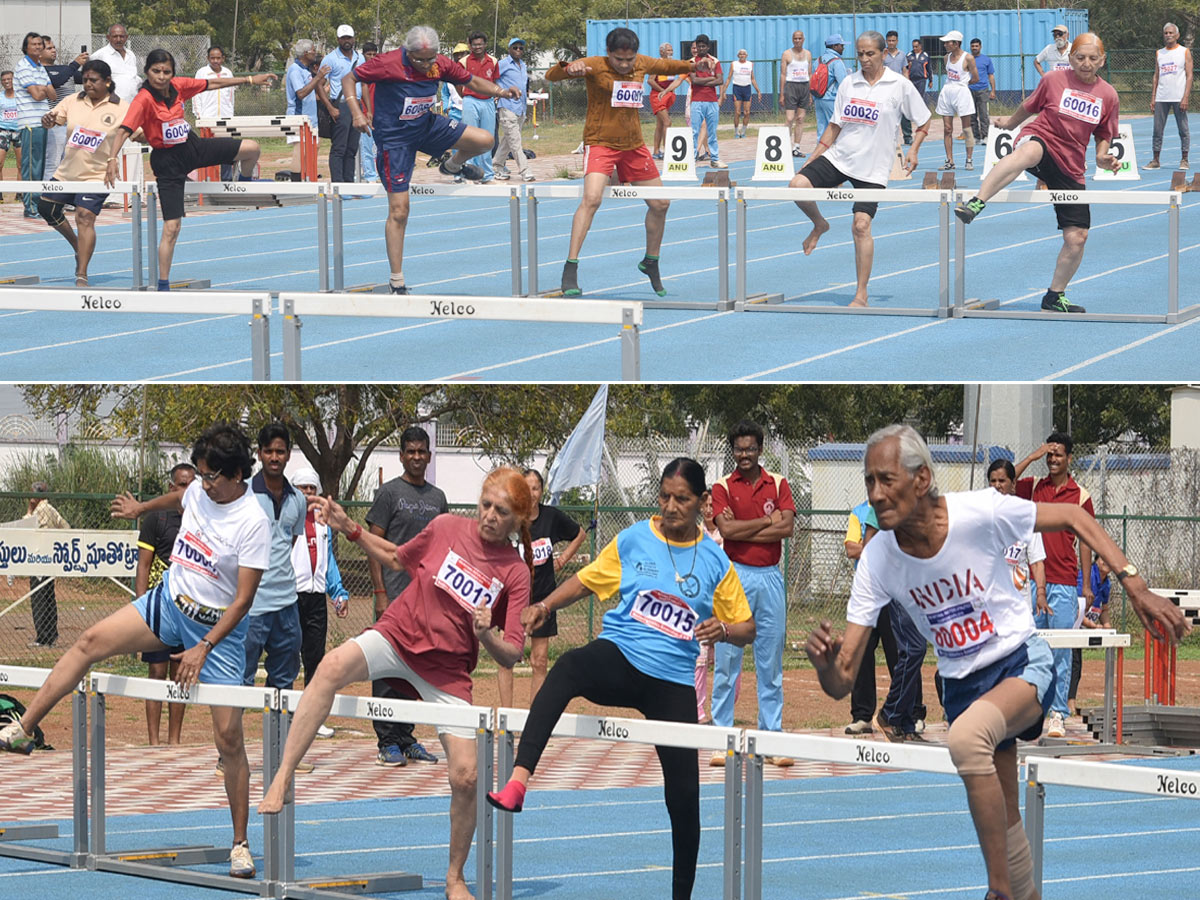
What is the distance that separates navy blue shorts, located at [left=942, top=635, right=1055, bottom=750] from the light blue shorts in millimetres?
3072

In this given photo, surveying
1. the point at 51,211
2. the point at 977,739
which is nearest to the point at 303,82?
the point at 51,211

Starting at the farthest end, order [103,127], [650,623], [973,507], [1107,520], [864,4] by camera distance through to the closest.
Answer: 1. [864,4]
2. [1107,520]
3. [103,127]
4. [650,623]
5. [973,507]

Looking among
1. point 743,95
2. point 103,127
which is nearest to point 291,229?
point 103,127

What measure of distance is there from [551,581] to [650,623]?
4544mm

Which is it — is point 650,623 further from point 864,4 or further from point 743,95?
point 864,4

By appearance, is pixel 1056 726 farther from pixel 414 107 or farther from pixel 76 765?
pixel 76 765

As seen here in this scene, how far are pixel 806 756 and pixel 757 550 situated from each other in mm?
4502

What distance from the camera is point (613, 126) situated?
595 inches

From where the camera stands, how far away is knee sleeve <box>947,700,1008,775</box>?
521cm

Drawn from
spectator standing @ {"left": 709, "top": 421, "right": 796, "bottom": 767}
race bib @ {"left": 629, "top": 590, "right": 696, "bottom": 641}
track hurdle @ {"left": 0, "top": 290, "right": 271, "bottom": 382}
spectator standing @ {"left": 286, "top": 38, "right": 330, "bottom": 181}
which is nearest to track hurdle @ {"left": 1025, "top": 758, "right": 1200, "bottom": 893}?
race bib @ {"left": 629, "top": 590, "right": 696, "bottom": 641}

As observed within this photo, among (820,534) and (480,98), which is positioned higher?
(480,98)

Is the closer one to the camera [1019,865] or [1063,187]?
[1019,865]

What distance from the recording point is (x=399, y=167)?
15367 millimetres

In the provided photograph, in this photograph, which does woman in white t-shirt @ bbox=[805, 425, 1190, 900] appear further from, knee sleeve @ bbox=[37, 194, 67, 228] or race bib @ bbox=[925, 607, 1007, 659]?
knee sleeve @ bbox=[37, 194, 67, 228]
